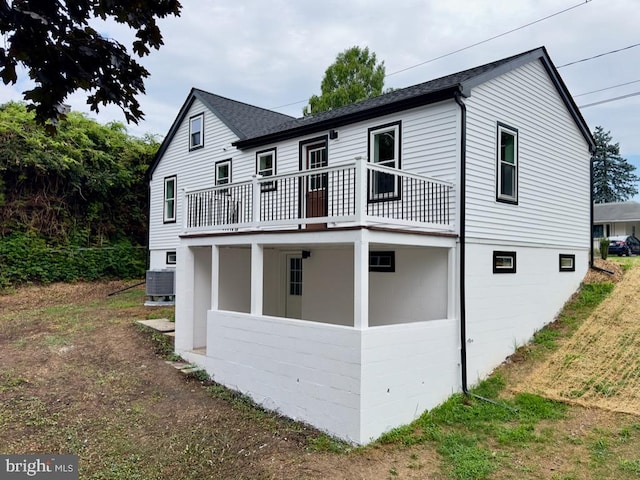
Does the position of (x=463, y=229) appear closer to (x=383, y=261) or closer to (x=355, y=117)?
(x=383, y=261)

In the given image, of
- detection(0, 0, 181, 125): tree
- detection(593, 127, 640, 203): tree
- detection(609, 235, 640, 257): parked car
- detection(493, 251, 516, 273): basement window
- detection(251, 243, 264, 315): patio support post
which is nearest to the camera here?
detection(0, 0, 181, 125): tree

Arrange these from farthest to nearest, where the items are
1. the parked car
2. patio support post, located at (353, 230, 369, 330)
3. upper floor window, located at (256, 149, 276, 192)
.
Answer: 1. the parked car
2. upper floor window, located at (256, 149, 276, 192)
3. patio support post, located at (353, 230, 369, 330)

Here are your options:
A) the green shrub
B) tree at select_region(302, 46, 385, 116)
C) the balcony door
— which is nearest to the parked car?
tree at select_region(302, 46, 385, 116)

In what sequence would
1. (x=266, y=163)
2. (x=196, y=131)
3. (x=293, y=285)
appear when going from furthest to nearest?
1. (x=196, y=131)
2. (x=266, y=163)
3. (x=293, y=285)

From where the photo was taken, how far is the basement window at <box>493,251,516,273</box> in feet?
29.1

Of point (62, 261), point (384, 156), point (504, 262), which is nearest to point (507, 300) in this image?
point (504, 262)

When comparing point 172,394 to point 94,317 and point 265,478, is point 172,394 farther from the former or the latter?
point 94,317

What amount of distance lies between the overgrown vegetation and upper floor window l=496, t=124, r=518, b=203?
1310 centimetres

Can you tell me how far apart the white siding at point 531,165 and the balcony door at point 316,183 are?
3476 millimetres

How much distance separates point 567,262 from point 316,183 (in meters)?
6.29

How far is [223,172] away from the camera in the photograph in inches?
572

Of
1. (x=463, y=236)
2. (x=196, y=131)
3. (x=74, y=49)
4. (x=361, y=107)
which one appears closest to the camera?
(x=74, y=49)

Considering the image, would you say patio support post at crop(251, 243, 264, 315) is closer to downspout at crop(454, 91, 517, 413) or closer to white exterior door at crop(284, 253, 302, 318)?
white exterior door at crop(284, 253, 302, 318)

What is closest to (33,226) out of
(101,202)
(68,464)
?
(101,202)
